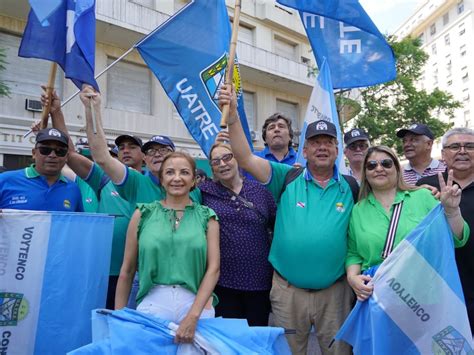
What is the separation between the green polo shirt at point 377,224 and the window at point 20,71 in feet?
35.8

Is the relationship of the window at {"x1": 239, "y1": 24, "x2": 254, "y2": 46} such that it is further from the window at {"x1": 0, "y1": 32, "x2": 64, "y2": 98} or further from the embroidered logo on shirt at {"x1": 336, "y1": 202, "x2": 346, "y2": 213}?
the embroidered logo on shirt at {"x1": 336, "y1": 202, "x2": 346, "y2": 213}

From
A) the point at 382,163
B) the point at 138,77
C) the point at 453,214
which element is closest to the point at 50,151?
the point at 382,163

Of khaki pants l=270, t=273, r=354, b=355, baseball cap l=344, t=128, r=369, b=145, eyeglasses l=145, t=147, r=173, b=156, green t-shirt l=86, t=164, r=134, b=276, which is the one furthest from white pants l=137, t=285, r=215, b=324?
baseball cap l=344, t=128, r=369, b=145

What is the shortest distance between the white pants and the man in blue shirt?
267 centimetres

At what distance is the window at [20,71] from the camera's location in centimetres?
1123

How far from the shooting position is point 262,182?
10.9ft

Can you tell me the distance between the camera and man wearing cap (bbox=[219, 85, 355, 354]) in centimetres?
298

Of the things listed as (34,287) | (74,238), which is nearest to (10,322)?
(34,287)

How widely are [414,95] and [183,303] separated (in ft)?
53.1

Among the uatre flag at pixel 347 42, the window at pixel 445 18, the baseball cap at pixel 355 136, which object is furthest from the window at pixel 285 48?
the window at pixel 445 18

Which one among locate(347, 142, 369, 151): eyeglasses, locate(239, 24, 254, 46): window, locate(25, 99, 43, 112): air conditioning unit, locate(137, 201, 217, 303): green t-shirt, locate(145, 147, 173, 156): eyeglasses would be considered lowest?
locate(137, 201, 217, 303): green t-shirt

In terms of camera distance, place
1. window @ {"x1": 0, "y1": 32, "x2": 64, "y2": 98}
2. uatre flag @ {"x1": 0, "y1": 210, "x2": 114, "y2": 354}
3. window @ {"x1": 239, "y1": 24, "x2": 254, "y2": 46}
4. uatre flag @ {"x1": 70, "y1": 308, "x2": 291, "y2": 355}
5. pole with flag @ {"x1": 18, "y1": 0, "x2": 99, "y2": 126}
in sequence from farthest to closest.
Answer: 1. window @ {"x1": 239, "y1": 24, "x2": 254, "y2": 46}
2. window @ {"x1": 0, "y1": 32, "x2": 64, "y2": 98}
3. pole with flag @ {"x1": 18, "y1": 0, "x2": 99, "y2": 126}
4. uatre flag @ {"x1": 0, "y1": 210, "x2": 114, "y2": 354}
5. uatre flag @ {"x1": 70, "y1": 308, "x2": 291, "y2": 355}

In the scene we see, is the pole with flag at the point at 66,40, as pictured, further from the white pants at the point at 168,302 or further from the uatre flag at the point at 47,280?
the white pants at the point at 168,302

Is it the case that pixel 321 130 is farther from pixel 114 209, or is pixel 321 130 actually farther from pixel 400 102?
pixel 400 102
